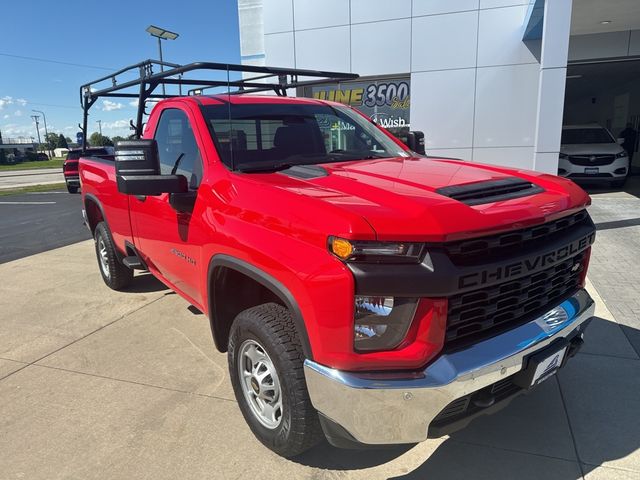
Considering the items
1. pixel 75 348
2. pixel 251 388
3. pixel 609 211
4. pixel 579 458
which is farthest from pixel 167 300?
pixel 609 211

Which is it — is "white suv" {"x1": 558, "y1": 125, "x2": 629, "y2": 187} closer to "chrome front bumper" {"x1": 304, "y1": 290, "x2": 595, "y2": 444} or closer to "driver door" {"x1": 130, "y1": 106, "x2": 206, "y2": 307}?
"driver door" {"x1": 130, "y1": 106, "x2": 206, "y2": 307}

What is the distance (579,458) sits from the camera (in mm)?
2469

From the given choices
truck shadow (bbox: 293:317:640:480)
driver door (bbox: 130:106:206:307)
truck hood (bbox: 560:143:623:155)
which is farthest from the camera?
truck hood (bbox: 560:143:623:155)

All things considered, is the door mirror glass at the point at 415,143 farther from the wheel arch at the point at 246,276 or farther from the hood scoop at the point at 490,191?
the wheel arch at the point at 246,276

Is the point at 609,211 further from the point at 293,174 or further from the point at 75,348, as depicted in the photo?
the point at 75,348

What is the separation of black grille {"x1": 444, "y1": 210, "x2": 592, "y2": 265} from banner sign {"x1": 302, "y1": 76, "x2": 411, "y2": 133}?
9401mm

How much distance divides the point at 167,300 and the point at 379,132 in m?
2.89

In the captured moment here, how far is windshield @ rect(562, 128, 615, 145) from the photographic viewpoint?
12.9m

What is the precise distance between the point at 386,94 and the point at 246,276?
32.0 feet

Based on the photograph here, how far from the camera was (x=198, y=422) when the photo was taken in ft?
9.47

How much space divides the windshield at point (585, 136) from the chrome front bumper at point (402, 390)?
1313cm

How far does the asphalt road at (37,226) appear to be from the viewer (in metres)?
8.14

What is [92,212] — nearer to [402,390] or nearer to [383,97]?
[402,390]

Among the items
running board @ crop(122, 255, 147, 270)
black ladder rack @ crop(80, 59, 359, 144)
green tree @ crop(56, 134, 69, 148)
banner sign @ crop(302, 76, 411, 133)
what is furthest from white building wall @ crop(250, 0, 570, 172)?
green tree @ crop(56, 134, 69, 148)
